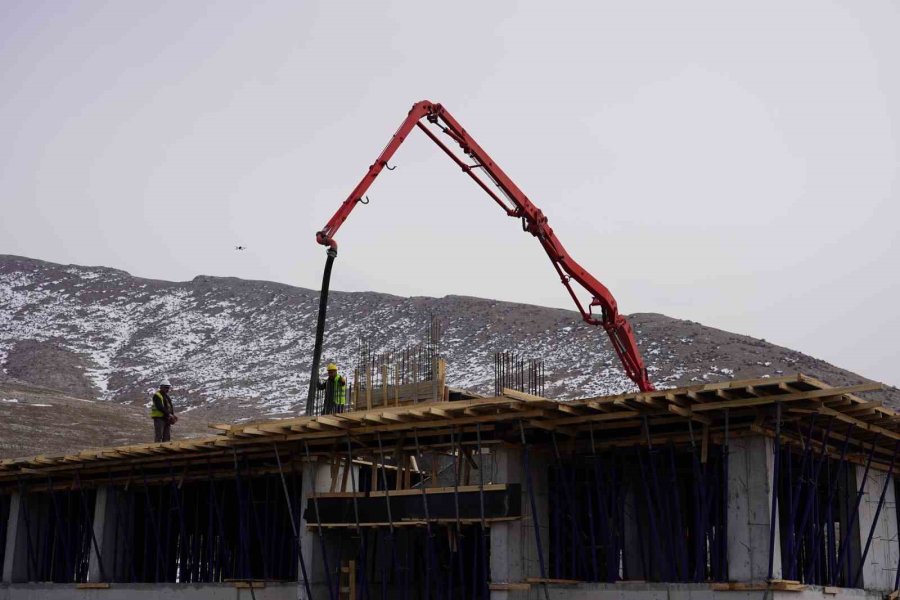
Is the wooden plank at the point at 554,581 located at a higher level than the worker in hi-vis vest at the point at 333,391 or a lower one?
lower

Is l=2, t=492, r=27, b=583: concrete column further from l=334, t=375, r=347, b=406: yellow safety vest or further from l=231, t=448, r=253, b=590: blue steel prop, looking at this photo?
l=334, t=375, r=347, b=406: yellow safety vest

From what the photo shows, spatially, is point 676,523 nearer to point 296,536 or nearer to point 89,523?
point 296,536

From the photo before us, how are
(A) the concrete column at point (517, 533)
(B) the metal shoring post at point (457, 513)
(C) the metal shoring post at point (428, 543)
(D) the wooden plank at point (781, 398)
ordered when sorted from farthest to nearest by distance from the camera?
1. (C) the metal shoring post at point (428, 543)
2. (B) the metal shoring post at point (457, 513)
3. (A) the concrete column at point (517, 533)
4. (D) the wooden plank at point (781, 398)

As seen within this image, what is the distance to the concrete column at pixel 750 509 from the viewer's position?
50.2 feet

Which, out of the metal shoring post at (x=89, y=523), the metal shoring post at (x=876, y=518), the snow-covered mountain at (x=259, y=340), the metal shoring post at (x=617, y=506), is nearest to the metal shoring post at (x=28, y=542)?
the metal shoring post at (x=89, y=523)

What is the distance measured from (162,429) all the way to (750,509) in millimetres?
13966

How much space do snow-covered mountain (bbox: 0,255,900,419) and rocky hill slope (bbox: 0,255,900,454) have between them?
0.52ft

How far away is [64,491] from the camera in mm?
24531

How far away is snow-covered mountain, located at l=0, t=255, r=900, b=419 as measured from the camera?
2532 inches

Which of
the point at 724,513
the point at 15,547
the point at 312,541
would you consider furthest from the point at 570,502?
the point at 15,547

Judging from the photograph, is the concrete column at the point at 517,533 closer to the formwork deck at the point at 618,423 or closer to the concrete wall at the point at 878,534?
the formwork deck at the point at 618,423

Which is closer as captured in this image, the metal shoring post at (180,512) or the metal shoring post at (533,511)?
the metal shoring post at (533,511)

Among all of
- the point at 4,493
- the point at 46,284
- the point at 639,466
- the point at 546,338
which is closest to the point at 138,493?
the point at 4,493

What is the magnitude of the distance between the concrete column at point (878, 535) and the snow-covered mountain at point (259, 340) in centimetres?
3720
